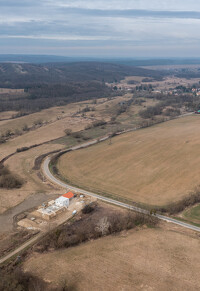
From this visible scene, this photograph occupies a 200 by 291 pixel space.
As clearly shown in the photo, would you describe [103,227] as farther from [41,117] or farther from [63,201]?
[41,117]

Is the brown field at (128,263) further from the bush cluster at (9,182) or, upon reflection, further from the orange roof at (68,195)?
the bush cluster at (9,182)

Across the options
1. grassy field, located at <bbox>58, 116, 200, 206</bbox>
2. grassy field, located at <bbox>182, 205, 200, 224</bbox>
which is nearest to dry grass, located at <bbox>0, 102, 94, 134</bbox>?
grassy field, located at <bbox>58, 116, 200, 206</bbox>

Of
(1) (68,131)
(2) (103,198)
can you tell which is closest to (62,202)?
(2) (103,198)

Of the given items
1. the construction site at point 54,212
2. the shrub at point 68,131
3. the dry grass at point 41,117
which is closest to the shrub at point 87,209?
the construction site at point 54,212

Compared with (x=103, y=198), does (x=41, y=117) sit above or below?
above

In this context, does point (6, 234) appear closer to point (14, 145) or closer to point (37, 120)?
point (14, 145)

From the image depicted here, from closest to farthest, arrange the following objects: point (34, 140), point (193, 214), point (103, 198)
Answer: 1. point (193, 214)
2. point (103, 198)
3. point (34, 140)

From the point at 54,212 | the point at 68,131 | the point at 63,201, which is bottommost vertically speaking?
the point at 54,212
